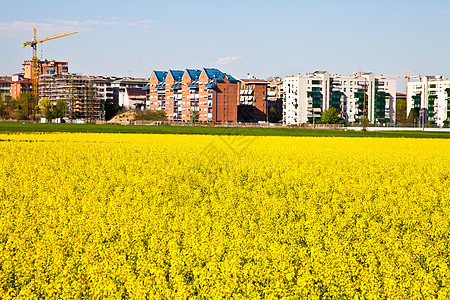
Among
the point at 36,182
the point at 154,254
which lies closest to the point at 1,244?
the point at 154,254

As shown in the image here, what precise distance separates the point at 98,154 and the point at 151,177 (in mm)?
12036

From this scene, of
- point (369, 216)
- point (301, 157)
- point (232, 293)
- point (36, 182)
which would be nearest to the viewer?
point (232, 293)

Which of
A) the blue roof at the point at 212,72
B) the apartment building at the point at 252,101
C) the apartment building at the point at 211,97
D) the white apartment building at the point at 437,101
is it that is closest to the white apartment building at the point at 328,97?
the apartment building at the point at 252,101

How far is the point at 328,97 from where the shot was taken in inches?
7165

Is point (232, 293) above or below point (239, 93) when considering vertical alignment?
below

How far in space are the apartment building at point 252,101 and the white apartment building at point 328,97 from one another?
728 centimetres

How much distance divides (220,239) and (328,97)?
175878mm

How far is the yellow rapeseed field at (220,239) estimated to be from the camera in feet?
26.8

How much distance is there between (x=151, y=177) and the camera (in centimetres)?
2073

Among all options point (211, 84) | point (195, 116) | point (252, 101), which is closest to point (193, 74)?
point (211, 84)

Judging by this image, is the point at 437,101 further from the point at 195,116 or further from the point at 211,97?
the point at 195,116

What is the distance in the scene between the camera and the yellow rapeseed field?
26.8 feet

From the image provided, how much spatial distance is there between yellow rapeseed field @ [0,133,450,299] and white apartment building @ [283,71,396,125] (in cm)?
16095

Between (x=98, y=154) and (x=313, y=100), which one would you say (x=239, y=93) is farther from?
(x=98, y=154)
